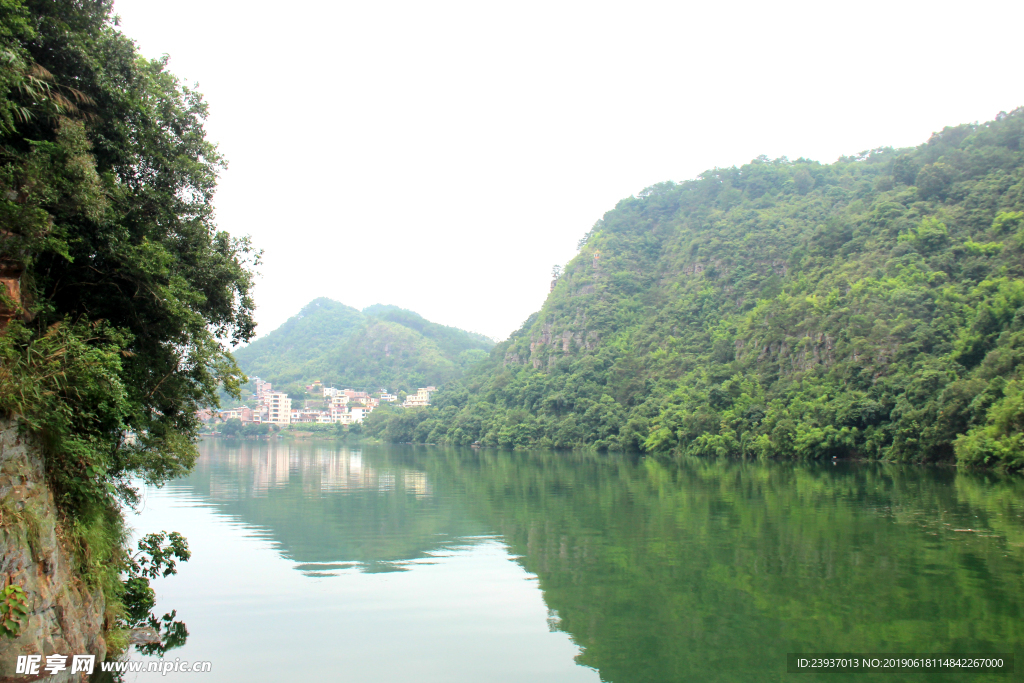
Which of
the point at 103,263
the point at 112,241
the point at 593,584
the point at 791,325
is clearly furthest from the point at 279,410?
the point at 112,241

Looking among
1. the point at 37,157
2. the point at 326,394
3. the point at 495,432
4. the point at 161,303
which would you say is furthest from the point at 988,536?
the point at 326,394

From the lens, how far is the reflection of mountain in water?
18.1 m

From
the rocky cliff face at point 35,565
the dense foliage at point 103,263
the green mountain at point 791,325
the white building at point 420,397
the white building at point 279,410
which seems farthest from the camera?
the white building at point 420,397

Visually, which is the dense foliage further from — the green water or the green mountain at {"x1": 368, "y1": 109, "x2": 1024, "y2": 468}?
the green mountain at {"x1": 368, "y1": 109, "x2": 1024, "y2": 468}

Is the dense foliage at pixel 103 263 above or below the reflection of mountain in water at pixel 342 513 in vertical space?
above

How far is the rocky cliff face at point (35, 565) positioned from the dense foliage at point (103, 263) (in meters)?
0.39

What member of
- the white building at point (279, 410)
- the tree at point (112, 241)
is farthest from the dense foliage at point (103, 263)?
the white building at point (279, 410)

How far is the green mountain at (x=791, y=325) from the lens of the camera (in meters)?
47.9

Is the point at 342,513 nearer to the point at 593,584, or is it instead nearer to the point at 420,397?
the point at 593,584

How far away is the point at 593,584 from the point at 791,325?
203 ft

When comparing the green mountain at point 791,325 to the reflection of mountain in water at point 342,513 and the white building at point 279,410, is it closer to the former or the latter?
the reflection of mountain in water at point 342,513

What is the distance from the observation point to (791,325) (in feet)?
229

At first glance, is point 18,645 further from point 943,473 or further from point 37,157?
point 943,473

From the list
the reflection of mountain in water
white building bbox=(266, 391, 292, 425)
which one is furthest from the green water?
white building bbox=(266, 391, 292, 425)
